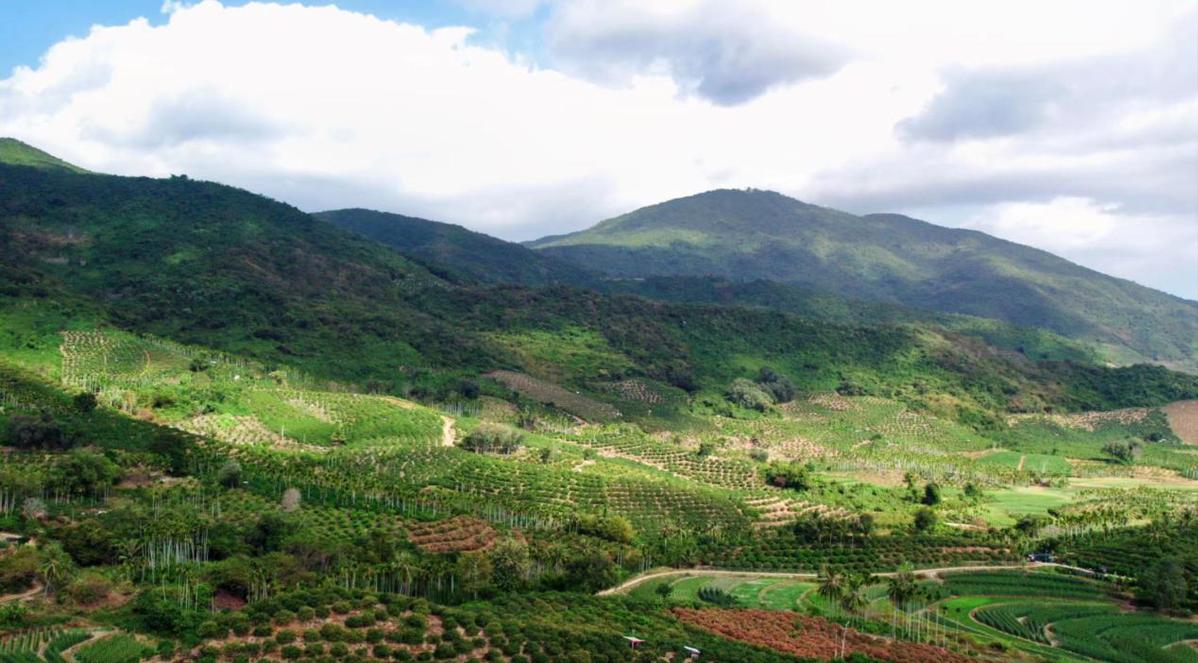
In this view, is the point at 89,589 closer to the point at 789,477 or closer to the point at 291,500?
the point at 291,500

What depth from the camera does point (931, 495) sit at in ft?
408

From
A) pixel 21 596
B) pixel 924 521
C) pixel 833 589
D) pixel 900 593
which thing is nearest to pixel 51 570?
pixel 21 596

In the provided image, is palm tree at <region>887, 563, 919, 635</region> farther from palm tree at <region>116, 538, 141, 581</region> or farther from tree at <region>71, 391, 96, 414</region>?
tree at <region>71, 391, 96, 414</region>

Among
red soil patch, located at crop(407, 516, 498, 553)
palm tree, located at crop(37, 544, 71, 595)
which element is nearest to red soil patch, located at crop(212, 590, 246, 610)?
palm tree, located at crop(37, 544, 71, 595)

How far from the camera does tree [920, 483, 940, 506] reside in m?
124

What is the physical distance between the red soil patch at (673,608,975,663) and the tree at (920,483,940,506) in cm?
6354

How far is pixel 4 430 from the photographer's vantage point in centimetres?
9675

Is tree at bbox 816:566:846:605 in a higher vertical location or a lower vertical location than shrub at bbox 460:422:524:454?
lower

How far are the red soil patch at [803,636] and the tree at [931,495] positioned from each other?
63.5 meters

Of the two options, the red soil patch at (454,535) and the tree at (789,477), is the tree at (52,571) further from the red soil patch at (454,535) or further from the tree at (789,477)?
the tree at (789,477)

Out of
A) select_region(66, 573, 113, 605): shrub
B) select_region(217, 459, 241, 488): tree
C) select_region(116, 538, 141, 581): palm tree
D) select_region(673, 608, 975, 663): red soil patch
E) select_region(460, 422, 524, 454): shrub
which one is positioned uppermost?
select_region(460, 422, 524, 454): shrub

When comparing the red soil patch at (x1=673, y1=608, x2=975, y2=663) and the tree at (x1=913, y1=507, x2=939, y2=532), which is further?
the tree at (x1=913, y1=507, x2=939, y2=532)

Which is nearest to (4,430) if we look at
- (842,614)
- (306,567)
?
(306,567)

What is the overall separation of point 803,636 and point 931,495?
2770 inches
